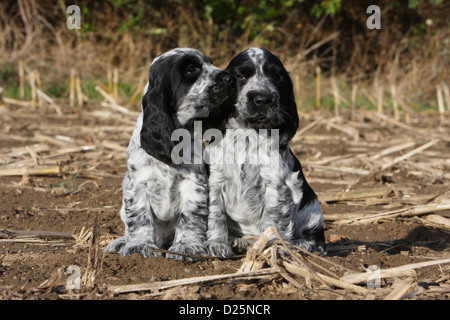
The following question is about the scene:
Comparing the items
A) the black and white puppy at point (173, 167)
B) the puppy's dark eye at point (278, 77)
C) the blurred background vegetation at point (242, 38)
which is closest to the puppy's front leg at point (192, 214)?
the black and white puppy at point (173, 167)

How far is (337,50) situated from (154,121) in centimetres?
1466

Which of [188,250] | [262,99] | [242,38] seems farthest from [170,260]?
[242,38]

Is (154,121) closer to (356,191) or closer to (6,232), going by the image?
(6,232)

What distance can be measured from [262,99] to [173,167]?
2.56 ft

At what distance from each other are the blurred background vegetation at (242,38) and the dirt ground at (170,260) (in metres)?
4.24

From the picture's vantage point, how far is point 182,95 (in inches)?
162

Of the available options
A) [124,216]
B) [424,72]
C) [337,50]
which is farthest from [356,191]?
[337,50]

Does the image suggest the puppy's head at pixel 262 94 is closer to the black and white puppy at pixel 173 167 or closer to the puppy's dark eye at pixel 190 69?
the black and white puppy at pixel 173 167

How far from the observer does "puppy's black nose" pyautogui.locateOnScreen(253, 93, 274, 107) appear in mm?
4031

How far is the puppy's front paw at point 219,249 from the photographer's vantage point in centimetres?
397

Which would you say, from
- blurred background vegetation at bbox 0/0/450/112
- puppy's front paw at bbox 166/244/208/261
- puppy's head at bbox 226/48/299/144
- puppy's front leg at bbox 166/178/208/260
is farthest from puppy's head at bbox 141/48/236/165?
blurred background vegetation at bbox 0/0/450/112

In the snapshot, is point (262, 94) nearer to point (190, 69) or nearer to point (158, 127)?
point (190, 69)

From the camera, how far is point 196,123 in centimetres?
418

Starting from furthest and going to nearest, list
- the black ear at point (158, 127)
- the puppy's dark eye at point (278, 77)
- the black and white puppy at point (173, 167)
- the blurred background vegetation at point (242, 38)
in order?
the blurred background vegetation at point (242, 38)
the puppy's dark eye at point (278, 77)
the black and white puppy at point (173, 167)
the black ear at point (158, 127)
